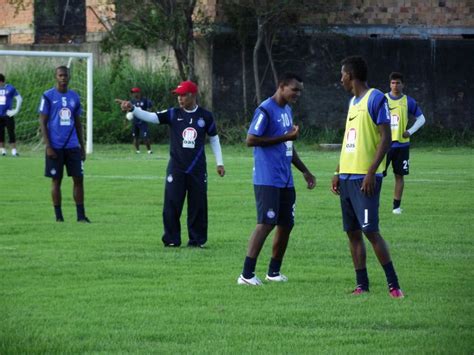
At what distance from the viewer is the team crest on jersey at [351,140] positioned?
10562 millimetres

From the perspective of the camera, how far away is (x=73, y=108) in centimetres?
1703

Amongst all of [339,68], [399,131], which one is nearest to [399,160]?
[399,131]

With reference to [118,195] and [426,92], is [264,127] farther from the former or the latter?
[426,92]

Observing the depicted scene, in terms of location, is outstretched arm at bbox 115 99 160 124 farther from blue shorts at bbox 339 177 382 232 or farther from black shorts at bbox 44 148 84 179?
black shorts at bbox 44 148 84 179

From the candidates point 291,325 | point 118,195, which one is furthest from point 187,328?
point 118,195

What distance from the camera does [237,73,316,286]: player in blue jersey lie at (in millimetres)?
11320

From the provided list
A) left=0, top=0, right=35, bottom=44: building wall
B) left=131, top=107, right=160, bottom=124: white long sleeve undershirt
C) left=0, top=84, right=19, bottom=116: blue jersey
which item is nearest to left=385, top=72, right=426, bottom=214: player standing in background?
left=131, top=107, right=160, bottom=124: white long sleeve undershirt

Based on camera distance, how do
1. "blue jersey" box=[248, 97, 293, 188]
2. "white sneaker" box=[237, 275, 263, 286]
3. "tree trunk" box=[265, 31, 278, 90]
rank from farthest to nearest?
"tree trunk" box=[265, 31, 278, 90] < "blue jersey" box=[248, 97, 293, 188] < "white sneaker" box=[237, 275, 263, 286]

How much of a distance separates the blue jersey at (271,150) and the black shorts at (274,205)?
63 mm

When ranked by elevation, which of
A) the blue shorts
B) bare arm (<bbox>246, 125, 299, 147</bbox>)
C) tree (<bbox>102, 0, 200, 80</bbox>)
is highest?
tree (<bbox>102, 0, 200, 80</bbox>)

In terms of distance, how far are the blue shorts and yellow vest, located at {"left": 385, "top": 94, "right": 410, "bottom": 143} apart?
8698mm

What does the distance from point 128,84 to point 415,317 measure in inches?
1287

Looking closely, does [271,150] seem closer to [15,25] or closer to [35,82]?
[35,82]

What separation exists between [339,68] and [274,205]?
1220 inches
